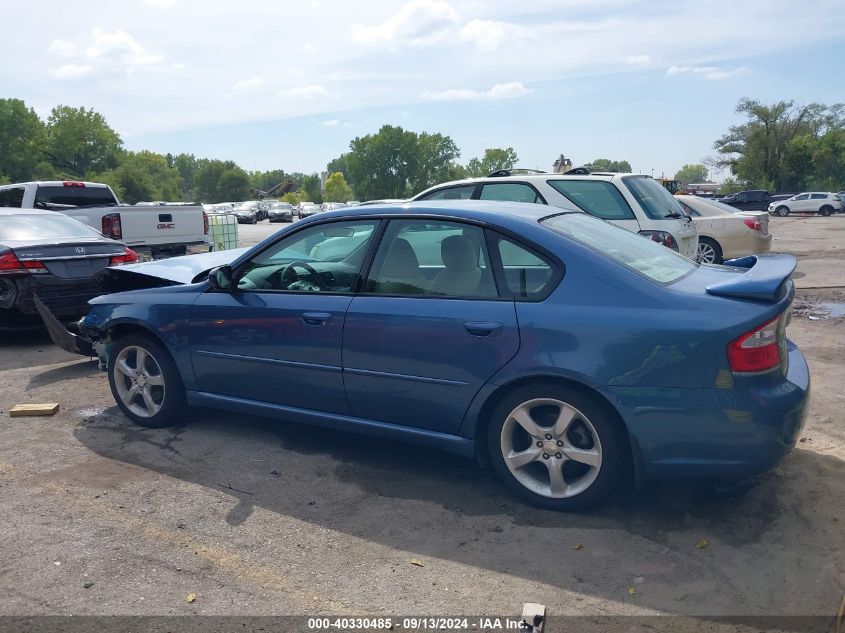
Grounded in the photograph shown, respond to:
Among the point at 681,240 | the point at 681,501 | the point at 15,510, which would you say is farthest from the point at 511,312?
the point at 681,240

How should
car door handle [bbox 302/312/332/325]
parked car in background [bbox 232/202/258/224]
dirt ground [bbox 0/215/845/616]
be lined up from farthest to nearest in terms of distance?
parked car in background [bbox 232/202/258/224]
car door handle [bbox 302/312/332/325]
dirt ground [bbox 0/215/845/616]

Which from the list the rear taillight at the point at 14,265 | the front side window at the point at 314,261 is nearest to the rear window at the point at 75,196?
the rear taillight at the point at 14,265

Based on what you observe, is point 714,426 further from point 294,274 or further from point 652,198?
point 652,198

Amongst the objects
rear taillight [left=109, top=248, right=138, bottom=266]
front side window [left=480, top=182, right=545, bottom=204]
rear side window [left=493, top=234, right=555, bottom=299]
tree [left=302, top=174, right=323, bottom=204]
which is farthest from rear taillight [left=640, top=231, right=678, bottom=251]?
tree [left=302, top=174, right=323, bottom=204]

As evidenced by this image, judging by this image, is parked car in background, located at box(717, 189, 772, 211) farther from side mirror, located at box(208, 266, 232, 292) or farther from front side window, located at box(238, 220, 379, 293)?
side mirror, located at box(208, 266, 232, 292)

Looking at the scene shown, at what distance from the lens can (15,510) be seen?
159 inches

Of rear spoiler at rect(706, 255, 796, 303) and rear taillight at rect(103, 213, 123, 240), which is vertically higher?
rear taillight at rect(103, 213, 123, 240)

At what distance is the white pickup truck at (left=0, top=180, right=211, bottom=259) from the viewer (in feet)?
39.9

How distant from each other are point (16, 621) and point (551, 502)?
8.18 feet

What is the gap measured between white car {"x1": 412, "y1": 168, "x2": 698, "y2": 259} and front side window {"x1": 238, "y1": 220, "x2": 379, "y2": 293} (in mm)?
3743

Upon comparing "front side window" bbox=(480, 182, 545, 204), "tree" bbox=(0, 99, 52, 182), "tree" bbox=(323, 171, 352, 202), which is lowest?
"front side window" bbox=(480, 182, 545, 204)

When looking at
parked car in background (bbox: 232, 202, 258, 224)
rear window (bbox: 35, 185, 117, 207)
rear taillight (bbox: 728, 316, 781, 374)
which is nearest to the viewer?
rear taillight (bbox: 728, 316, 781, 374)

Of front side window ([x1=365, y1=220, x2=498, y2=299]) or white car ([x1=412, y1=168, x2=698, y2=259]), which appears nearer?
front side window ([x1=365, y1=220, x2=498, y2=299])

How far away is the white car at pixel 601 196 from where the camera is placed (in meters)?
8.30
